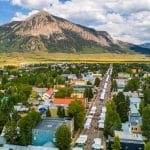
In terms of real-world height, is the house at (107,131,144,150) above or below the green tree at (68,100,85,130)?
below

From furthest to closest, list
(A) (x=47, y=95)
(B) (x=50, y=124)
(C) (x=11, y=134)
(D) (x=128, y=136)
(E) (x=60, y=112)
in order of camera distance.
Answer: (A) (x=47, y=95), (E) (x=60, y=112), (B) (x=50, y=124), (D) (x=128, y=136), (C) (x=11, y=134)

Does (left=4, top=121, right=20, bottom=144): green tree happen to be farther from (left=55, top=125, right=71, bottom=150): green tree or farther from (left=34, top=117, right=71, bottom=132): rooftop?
(left=55, top=125, right=71, bottom=150): green tree

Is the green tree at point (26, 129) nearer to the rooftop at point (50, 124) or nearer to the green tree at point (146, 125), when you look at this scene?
the rooftop at point (50, 124)

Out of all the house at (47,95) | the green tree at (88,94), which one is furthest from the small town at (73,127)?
the green tree at (88,94)

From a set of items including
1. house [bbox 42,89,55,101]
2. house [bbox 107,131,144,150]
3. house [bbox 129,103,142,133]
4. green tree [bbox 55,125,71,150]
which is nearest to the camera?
green tree [bbox 55,125,71,150]

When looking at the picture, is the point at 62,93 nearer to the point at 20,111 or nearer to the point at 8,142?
Result: the point at 20,111

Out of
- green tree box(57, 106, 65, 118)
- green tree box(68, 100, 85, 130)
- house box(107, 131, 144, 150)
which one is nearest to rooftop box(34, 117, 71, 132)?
green tree box(68, 100, 85, 130)

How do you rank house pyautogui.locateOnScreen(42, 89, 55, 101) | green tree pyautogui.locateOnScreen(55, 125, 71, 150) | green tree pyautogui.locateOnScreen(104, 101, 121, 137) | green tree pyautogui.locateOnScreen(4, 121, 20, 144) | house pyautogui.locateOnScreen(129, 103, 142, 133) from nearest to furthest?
green tree pyautogui.locateOnScreen(55, 125, 71, 150) → green tree pyautogui.locateOnScreen(4, 121, 20, 144) → green tree pyautogui.locateOnScreen(104, 101, 121, 137) → house pyautogui.locateOnScreen(129, 103, 142, 133) → house pyautogui.locateOnScreen(42, 89, 55, 101)

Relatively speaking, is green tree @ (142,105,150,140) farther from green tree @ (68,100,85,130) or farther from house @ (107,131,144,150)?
green tree @ (68,100,85,130)

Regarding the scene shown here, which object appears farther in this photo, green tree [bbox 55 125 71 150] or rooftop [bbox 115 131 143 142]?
rooftop [bbox 115 131 143 142]

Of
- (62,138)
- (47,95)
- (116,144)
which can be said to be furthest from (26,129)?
(47,95)

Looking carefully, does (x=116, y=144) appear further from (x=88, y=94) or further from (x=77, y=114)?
(x=88, y=94)

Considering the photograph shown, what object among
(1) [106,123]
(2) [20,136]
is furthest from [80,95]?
(2) [20,136]
